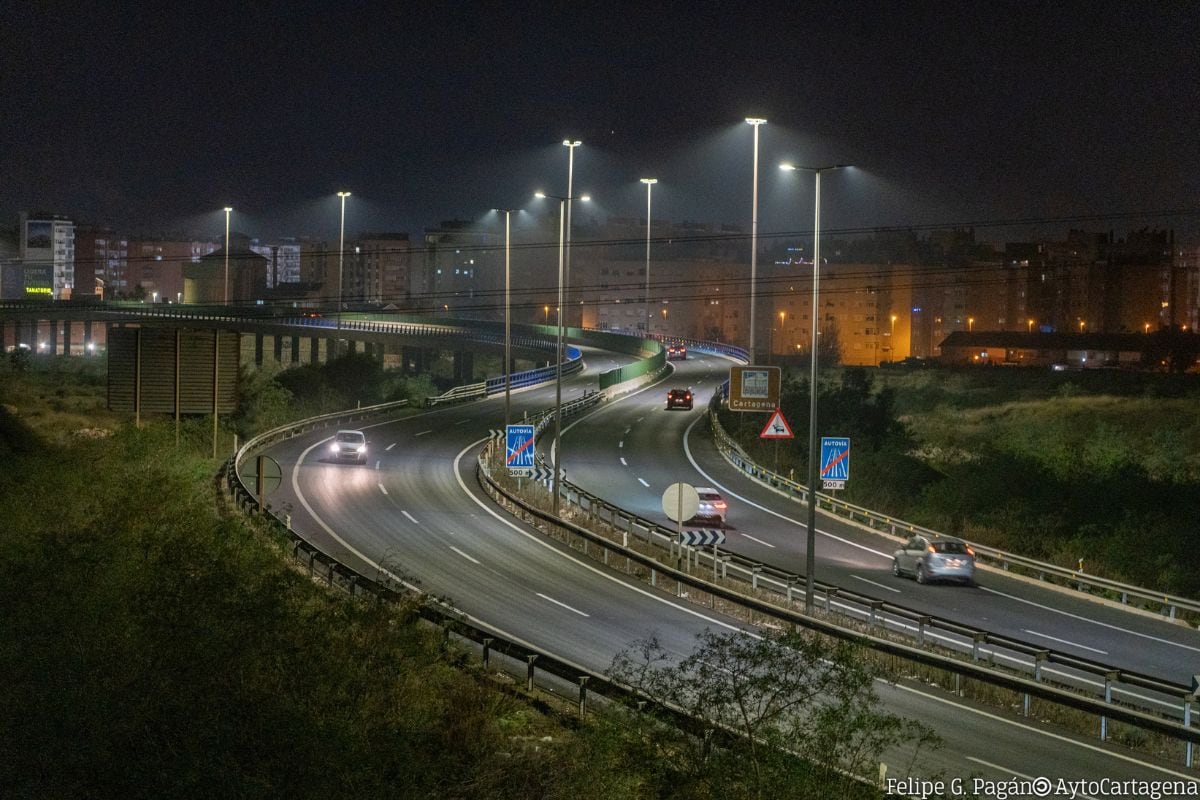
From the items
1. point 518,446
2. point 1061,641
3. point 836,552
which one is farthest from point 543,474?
point 1061,641

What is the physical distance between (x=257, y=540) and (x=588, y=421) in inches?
1526

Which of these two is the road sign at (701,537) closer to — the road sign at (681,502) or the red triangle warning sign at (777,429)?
the road sign at (681,502)

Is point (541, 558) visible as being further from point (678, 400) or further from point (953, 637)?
point (678, 400)

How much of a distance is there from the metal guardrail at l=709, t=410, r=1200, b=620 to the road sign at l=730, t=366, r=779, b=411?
3112 millimetres

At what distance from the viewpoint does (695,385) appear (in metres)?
79.0

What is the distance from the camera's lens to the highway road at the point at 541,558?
15273 mm

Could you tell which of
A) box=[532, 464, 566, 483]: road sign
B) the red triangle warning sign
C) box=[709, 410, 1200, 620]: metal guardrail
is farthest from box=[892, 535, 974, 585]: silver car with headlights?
box=[532, 464, 566, 483]: road sign

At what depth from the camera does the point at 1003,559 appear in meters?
31.9

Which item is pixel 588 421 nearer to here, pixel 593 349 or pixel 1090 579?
pixel 1090 579

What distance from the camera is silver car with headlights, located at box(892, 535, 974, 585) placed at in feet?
97.9

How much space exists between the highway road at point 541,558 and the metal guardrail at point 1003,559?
→ 133 cm

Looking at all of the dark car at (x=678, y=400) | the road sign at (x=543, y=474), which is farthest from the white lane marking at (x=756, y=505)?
the dark car at (x=678, y=400)

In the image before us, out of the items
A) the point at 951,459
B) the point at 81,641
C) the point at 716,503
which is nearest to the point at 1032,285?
the point at 951,459

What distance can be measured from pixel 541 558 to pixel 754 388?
1069cm
